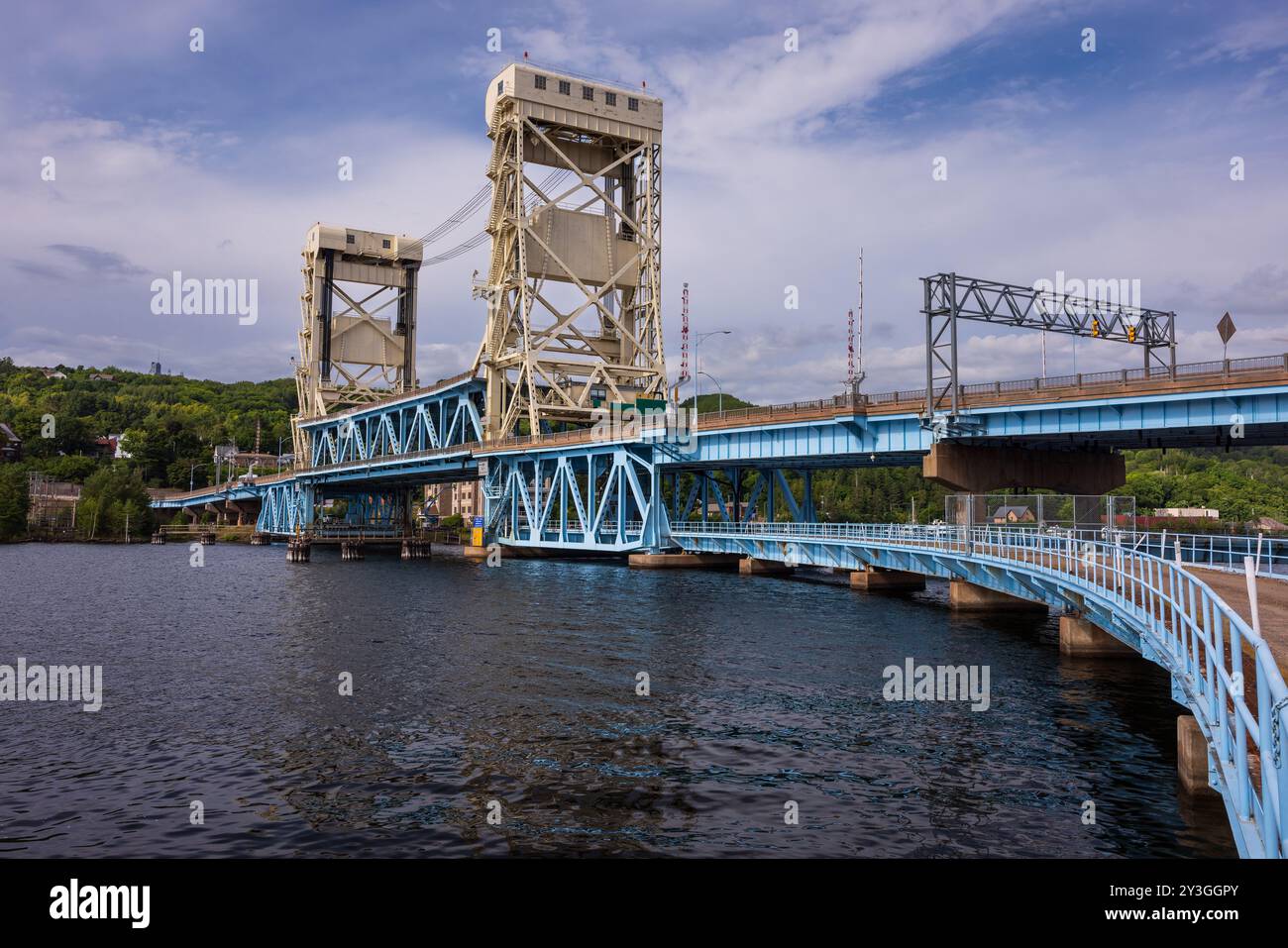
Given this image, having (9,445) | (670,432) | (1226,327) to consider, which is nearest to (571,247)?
(670,432)

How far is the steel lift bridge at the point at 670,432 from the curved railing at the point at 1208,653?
5 centimetres

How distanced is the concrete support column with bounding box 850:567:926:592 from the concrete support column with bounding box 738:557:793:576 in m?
11.4

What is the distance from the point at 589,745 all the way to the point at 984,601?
29672 mm

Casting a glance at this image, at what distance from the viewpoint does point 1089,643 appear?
3056cm

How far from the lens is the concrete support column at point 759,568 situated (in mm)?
66438

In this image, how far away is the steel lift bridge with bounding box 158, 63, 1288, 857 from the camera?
1958 centimetres

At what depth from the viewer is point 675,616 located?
42.5 metres

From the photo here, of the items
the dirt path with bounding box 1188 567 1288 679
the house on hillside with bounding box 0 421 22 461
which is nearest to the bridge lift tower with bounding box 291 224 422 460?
the house on hillside with bounding box 0 421 22 461

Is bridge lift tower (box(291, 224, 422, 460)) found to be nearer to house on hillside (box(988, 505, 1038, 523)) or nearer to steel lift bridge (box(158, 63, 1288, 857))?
steel lift bridge (box(158, 63, 1288, 857))
